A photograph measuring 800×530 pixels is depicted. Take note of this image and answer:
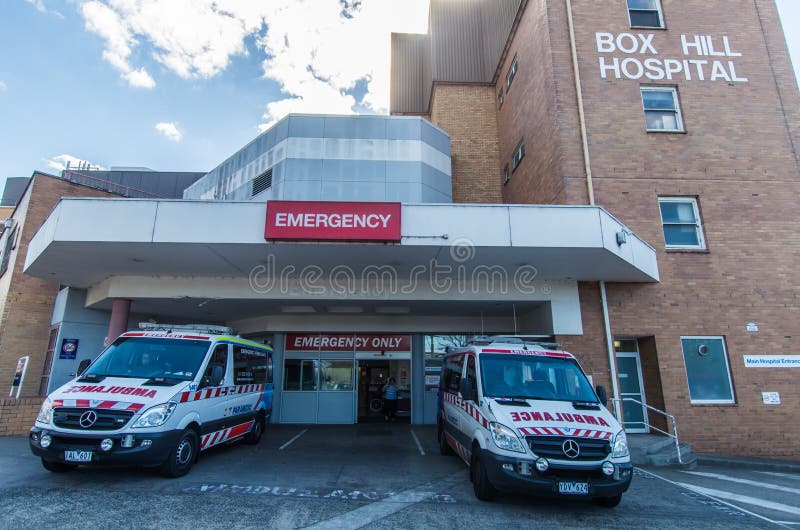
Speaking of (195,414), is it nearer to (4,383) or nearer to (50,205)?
(4,383)

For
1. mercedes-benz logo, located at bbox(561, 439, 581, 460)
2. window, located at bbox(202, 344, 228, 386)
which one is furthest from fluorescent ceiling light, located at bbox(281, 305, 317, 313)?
mercedes-benz logo, located at bbox(561, 439, 581, 460)

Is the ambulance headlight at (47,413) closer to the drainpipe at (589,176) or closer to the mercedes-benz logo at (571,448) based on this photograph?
the mercedes-benz logo at (571,448)

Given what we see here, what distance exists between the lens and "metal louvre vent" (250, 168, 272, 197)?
17.2 m

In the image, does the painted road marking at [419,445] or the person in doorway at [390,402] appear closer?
the painted road marking at [419,445]

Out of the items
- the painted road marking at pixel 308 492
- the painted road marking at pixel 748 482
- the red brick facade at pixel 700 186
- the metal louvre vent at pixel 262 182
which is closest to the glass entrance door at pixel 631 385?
the red brick facade at pixel 700 186

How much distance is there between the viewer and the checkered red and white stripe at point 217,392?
22.7 ft

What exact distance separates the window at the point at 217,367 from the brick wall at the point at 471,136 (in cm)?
1322

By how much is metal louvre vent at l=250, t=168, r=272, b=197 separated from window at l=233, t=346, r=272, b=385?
829 centimetres

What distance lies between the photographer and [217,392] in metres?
7.90

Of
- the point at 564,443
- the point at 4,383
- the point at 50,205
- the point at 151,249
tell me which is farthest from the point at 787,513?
the point at 50,205

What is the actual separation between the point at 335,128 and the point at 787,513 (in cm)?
1657

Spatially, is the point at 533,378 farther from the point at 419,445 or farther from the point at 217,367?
the point at 217,367

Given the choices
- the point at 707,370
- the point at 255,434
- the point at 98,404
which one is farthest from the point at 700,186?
the point at 98,404

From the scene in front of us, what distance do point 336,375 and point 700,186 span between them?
13.1 meters
